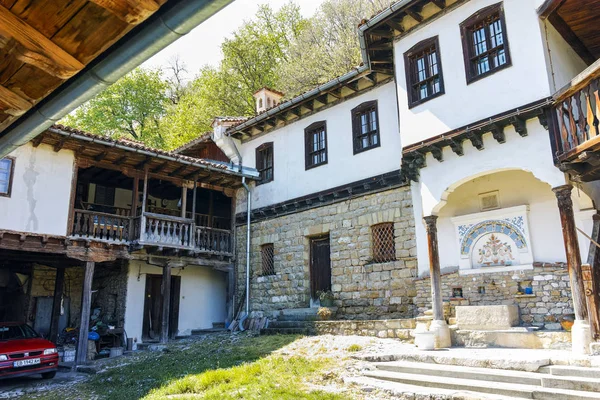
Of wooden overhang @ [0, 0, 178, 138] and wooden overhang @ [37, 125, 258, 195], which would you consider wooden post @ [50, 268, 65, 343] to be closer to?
wooden overhang @ [37, 125, 258, 195]

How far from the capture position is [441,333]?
27.9 feet

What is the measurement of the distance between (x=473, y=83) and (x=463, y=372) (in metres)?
5.43

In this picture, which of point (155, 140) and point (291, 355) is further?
point (155, 140)

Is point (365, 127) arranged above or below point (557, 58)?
above

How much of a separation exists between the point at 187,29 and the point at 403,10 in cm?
901

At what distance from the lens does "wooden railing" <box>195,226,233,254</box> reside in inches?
580

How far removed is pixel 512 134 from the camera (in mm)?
8234

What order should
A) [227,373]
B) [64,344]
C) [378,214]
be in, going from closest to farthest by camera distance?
1. [227,373]
2. [378,214]
3. [64,344]

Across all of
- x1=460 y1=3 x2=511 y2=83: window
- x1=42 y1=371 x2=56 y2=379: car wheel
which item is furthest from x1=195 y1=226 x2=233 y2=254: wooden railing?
x1=460 y1=3 x2=511 y2=83: window

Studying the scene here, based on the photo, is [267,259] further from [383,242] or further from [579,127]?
[579,127]

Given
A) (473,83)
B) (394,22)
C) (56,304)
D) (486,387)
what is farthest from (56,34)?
(56,304)

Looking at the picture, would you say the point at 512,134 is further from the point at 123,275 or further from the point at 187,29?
the point at 123,275

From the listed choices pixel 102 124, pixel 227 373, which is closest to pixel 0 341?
pixel 227 373

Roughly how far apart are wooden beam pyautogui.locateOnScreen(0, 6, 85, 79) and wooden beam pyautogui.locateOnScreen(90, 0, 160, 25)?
332 millimetres
